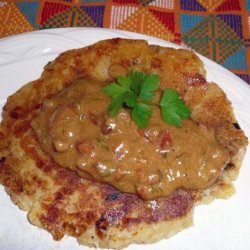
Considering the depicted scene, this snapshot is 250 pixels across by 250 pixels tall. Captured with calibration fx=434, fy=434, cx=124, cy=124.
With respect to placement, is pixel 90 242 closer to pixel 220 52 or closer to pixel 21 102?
pixel 21 102

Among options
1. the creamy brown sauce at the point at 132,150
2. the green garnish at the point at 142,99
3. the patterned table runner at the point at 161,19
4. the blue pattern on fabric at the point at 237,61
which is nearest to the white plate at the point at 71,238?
the creamy brown sauce at the point at 132,150

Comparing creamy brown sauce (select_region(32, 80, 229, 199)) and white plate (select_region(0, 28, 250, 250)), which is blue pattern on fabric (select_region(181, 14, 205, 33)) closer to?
white plate (select_region(0, 28, 250, 250))

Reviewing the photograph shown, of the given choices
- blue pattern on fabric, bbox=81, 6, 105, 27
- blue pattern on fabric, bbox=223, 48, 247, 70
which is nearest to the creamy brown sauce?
blue pattern on fabric, bbox=223, 48, 247, 70

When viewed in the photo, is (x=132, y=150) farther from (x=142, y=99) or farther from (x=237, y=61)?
(x=237, y=61)

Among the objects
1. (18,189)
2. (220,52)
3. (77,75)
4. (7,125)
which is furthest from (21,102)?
(220,52)

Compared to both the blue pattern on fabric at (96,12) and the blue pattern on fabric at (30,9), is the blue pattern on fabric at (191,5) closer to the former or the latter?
the blue pattern on fabric at (96,12)

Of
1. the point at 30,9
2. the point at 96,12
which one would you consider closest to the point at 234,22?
the point at 96,12

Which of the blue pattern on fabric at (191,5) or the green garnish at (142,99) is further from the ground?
the green garnish at (142,99)
